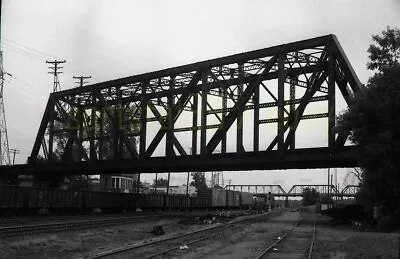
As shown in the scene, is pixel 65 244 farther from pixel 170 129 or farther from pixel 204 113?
pixel 170 129

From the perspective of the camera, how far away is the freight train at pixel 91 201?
34.7 meters

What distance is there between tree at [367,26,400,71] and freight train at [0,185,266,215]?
92.6ft

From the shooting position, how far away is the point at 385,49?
109 ft

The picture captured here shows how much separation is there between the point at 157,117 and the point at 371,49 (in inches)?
821

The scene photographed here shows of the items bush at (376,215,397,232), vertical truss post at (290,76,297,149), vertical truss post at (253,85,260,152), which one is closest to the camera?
bush at (376,215,397,232)

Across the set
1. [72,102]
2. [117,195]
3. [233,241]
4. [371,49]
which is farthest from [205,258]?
[72,102]

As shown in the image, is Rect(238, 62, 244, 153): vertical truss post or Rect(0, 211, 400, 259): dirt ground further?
Rect(238, 62, 244, 153): vertical truss post

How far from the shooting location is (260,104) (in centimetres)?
3934

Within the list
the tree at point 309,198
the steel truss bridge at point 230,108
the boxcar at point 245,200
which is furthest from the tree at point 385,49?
the tree at point 309,198

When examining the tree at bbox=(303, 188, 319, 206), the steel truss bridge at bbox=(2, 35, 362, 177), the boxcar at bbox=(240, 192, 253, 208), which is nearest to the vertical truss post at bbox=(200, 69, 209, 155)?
the steel truss bridge at bbox=(2, 35, 362, 177)

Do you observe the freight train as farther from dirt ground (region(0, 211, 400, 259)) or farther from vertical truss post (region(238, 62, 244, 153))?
vertical truss post (region(238, 62, 244, 153))

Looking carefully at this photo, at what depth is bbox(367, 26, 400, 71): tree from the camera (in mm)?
32906

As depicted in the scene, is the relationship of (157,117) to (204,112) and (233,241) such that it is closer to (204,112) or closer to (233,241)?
(204,112)

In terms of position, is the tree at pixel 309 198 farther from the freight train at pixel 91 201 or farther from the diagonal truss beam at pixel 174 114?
the diagonal truss beam at pixel 174 114
